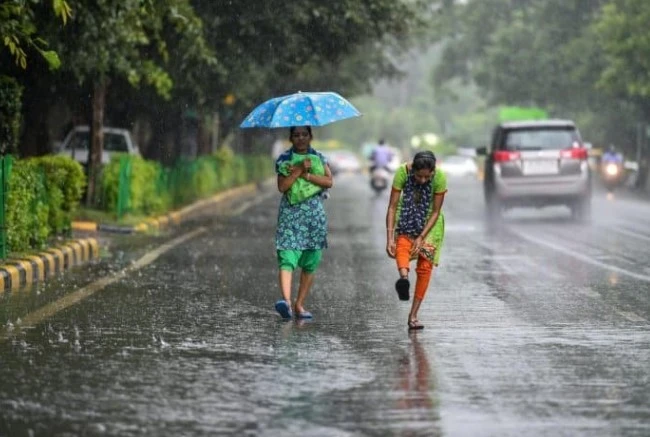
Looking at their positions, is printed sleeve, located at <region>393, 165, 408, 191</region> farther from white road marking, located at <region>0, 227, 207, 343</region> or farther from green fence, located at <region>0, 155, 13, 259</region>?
green fence, located at <region>0, 155, 13, 259</region>

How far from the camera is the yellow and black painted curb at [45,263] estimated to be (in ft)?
46.8

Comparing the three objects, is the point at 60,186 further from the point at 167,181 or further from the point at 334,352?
the point at 334,352

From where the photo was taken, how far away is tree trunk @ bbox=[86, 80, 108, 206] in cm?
2531

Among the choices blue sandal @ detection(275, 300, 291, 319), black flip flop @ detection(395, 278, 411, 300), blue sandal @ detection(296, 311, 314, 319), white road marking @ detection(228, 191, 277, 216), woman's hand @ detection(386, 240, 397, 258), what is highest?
woman's hand @ detection(386, 240, 397, 258)

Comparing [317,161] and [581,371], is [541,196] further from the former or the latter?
[581,371]

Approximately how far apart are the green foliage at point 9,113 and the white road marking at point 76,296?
249 centimetres

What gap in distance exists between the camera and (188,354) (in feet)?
31.4

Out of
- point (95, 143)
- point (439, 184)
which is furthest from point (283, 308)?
point (95, 143)

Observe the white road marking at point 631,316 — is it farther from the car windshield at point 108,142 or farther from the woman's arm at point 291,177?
the car windshield at point 108,142

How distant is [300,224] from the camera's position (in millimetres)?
11688

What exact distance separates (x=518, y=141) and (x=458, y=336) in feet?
54.5

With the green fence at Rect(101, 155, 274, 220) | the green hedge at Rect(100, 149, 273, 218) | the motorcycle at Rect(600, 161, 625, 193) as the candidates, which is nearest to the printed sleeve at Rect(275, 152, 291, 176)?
the green fence at Rect(101, 155, 274, 220)

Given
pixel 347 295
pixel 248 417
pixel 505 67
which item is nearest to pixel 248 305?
pixel 347 295

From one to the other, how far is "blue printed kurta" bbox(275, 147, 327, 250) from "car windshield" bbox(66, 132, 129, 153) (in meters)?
20.7
